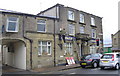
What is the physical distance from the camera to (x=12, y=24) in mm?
15391

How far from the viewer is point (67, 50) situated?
19766 mm

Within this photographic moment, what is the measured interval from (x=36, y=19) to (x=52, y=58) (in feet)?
18.1

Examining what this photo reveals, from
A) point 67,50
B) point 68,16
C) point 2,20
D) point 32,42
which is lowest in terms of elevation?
point 67,50

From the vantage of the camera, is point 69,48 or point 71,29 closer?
point 69,48

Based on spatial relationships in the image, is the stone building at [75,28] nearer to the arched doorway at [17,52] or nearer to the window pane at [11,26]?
the arched doorway at [17,52]

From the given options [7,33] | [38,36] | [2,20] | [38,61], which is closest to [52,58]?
[38,61]

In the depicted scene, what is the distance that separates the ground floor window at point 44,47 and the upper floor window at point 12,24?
11.5 feet

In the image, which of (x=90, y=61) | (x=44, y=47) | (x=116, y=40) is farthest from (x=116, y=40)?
(x=44, y=47)

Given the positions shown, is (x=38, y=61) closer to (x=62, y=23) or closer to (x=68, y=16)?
(x=62, y=23)

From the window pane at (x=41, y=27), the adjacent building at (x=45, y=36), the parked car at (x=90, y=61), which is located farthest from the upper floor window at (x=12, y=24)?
the parked car at (x=90, y=61)

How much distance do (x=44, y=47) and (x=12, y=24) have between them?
4915 mm

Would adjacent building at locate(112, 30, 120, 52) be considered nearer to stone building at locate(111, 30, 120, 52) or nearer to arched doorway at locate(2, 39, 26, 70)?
stone building at locate(111, 30, 120, 52)

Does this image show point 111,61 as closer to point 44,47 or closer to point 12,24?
point 44,47

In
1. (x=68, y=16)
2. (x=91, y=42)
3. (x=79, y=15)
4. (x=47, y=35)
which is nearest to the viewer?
(x=47, y=35)
